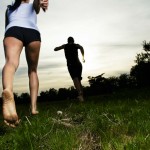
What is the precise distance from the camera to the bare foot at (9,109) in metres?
4.39

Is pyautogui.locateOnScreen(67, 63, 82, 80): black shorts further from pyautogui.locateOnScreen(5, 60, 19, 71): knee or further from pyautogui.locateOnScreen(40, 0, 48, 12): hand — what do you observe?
pyautogui.locateOnScreen(5, 60, 19, 71): knee

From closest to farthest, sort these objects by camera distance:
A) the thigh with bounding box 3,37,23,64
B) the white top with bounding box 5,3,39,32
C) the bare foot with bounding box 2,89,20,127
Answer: the bare foot with bounding box 2,89,20,127 < the thigh with bounding box 3,37,23,64 < the white top with bounding box 5,3,39,32

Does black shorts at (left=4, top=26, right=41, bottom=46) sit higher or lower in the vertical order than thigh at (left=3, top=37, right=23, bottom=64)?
higher

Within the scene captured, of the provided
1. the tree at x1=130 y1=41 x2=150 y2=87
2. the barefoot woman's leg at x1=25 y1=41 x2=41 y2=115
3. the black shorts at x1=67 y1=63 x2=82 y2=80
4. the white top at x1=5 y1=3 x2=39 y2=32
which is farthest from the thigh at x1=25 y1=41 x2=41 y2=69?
the tree at x1=130 y1=41 x2=150 y2=87

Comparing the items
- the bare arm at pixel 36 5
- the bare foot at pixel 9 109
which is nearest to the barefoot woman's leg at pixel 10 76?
the bare foot at pixel 9 109

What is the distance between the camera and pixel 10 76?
5094 millimetres

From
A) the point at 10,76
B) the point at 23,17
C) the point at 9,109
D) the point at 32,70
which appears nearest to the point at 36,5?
the point at 23,17

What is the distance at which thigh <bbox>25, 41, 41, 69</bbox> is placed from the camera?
6129 mm

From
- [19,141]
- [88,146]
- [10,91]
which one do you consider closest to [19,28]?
[10,91]

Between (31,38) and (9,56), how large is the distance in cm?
71

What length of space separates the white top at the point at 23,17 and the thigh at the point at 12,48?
0.31 metres

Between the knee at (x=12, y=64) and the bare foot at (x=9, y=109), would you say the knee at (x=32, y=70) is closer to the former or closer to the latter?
the knee at (x=12, y=64)

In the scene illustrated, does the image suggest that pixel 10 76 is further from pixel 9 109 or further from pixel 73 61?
pixel 73 61

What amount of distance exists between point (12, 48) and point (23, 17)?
74 centimetres
